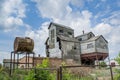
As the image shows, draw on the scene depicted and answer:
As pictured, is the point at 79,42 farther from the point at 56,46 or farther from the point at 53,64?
the point at 53,64

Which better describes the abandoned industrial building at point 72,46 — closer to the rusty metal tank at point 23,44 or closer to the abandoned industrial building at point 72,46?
the abandoned industrial building at point 72,46

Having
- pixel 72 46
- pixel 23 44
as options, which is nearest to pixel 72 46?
pixel 72 46

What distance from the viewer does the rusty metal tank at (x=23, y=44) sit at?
827 inches

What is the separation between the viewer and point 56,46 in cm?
3966

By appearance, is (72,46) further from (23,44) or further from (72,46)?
(23,44)

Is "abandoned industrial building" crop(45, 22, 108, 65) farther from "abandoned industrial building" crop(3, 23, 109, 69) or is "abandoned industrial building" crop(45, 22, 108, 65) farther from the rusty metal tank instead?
the rusty metal tank

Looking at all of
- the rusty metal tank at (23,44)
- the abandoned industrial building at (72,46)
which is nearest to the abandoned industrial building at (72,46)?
the abandoned industrial building at (72,46)

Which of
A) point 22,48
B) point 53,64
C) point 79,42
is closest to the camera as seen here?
point 22,48

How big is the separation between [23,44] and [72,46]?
67.1 feet

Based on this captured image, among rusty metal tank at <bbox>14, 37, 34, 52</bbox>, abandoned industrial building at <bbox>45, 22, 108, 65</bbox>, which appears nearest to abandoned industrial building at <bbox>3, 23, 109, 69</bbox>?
abandoned industrial building at <bbox>45, 22, 108, 65</bbox>

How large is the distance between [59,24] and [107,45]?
12000 mm

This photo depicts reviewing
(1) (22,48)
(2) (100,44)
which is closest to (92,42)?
(2) (100,44)

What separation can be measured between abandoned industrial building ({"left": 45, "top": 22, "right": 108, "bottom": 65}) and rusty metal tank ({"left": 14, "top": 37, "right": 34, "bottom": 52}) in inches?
679

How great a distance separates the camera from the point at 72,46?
40.4 meters
